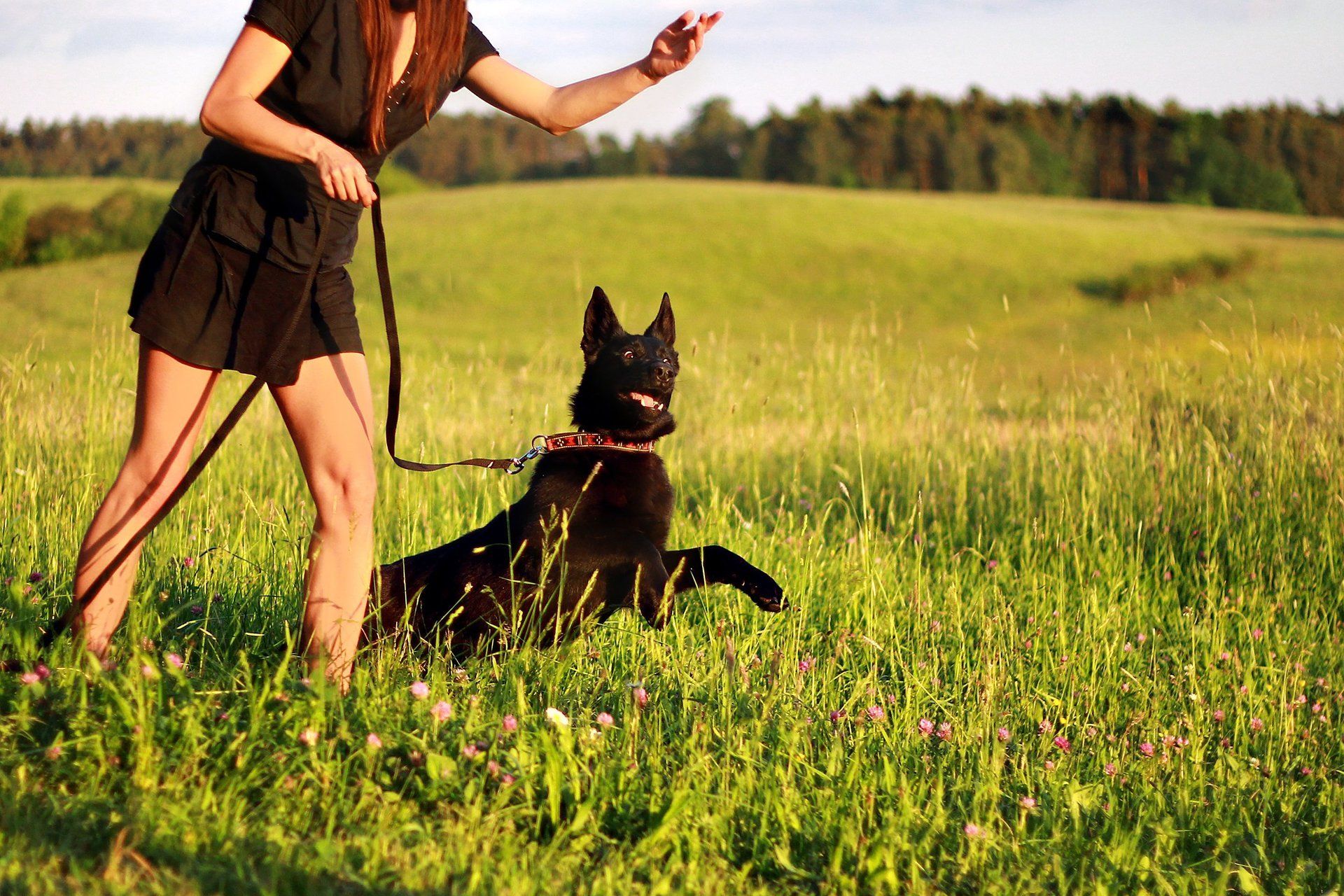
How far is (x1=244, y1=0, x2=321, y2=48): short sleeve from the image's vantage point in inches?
116

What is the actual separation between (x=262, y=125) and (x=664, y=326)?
2074 mm

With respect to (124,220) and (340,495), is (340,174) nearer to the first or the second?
(340,495)

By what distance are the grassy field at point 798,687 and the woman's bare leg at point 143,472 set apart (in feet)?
0.50

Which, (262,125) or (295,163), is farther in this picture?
(295,163)

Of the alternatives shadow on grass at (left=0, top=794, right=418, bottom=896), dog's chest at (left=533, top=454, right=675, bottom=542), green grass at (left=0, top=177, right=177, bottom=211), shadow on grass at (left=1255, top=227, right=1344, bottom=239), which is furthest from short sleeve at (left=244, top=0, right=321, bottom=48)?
shadow on grass at (left=1255, top=227, right=1344, bottom=239)

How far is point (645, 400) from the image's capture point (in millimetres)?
4133

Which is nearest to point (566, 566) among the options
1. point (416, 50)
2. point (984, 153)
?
point (416, 50)

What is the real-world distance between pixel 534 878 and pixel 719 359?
7.09 meters

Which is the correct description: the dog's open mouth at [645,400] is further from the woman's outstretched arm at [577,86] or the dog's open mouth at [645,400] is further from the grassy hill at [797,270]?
the grassy hill at [797,270]

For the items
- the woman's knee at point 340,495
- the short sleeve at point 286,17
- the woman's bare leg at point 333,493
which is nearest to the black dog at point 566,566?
the woman's bare leg at point 333,493

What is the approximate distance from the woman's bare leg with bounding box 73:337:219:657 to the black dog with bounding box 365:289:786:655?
745 millimetres

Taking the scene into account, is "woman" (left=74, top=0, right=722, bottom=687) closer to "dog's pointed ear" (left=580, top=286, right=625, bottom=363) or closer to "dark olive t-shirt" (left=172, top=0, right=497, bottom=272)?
"dark olive t-shirt" (left=172, top=0, right=497, bottom=272)

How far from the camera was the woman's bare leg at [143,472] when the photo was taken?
3.12 metres

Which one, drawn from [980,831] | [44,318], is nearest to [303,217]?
[980,831]
